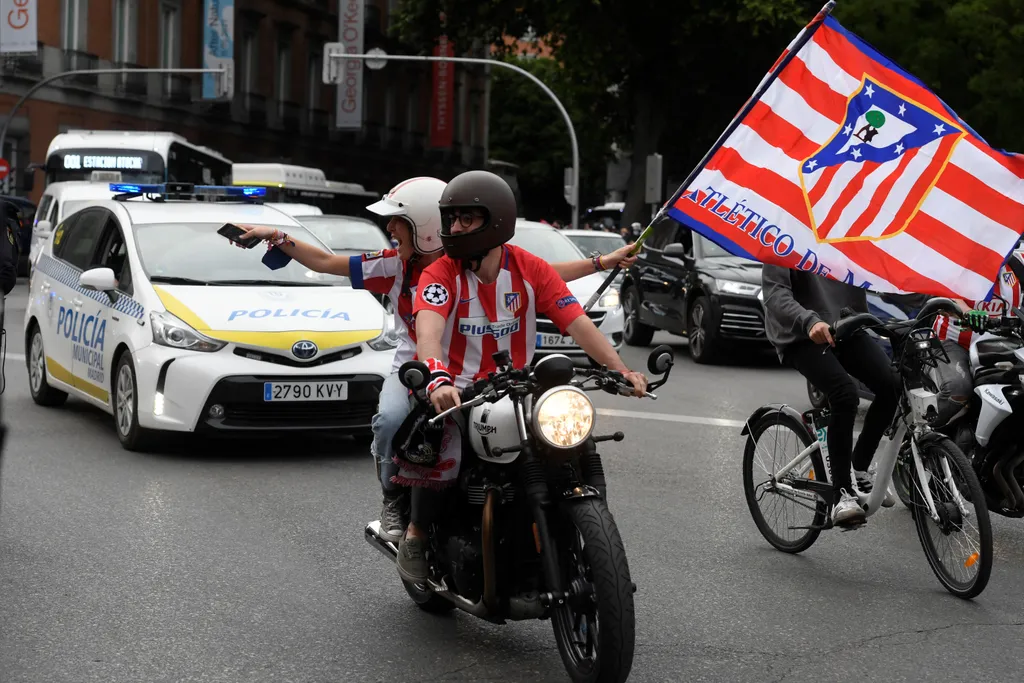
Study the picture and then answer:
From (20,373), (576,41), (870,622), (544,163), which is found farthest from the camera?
(544,163)

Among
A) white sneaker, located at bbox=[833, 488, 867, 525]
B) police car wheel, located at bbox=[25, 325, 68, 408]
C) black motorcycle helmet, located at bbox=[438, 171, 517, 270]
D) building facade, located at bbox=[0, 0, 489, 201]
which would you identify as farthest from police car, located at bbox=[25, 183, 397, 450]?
building facade, located at bbox=[0, 0, 489, 201]

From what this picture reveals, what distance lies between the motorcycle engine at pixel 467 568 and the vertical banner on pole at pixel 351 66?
53.4 meters

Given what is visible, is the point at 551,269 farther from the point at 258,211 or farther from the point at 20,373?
the point at 20,373

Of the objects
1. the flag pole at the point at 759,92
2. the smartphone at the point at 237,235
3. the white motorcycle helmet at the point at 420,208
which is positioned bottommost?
the smartphone at the point at 237,235

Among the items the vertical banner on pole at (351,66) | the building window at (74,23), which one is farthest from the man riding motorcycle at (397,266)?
the vertical banner on pole at (351,66)

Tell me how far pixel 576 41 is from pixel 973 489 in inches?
1228

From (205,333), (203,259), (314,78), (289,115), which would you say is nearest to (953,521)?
(205,333)

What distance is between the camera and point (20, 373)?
44.5 ft

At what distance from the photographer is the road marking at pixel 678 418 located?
11.6 meters

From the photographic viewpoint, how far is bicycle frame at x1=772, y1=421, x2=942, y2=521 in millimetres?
6258

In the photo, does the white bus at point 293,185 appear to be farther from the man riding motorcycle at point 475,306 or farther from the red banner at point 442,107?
the red banner at point 442,107

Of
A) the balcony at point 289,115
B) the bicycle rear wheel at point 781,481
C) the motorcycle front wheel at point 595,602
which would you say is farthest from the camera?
the balcony at point 289,115

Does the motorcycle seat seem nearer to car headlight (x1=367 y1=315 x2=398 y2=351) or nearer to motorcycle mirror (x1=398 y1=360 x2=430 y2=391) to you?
car headlight (x1=367 y1=315 x2=398 y2=351)

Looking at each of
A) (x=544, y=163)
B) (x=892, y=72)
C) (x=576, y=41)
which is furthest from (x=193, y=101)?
(x=892, y=72)
